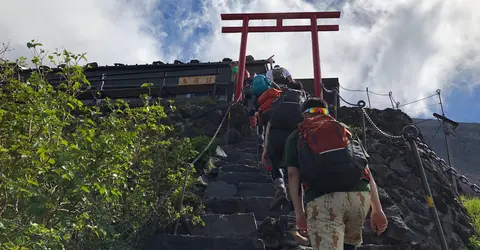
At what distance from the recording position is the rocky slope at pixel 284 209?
3.95 m

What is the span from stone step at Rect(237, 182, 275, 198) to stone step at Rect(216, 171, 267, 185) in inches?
12.7

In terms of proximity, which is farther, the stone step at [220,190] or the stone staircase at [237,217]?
the stone step at [220,190]

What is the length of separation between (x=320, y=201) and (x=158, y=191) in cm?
299

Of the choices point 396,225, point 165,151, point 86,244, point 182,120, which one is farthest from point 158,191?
point 182,120

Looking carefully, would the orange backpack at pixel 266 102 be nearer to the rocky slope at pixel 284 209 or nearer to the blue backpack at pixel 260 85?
the blue backpack at pixel 260 85

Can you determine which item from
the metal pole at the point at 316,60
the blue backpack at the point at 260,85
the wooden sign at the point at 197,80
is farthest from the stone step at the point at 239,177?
the wooden sign at the point at 197,80

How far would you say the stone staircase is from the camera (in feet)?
12.6

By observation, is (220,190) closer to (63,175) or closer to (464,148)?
(63,175)

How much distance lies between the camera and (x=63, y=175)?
104 inches

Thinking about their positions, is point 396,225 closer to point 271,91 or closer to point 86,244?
point 271,91

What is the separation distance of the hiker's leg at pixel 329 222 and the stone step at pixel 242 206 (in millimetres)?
2516

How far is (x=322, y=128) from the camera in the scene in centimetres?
247

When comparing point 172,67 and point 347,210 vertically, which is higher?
point 172,67

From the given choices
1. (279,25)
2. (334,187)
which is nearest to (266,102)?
(334,187)
